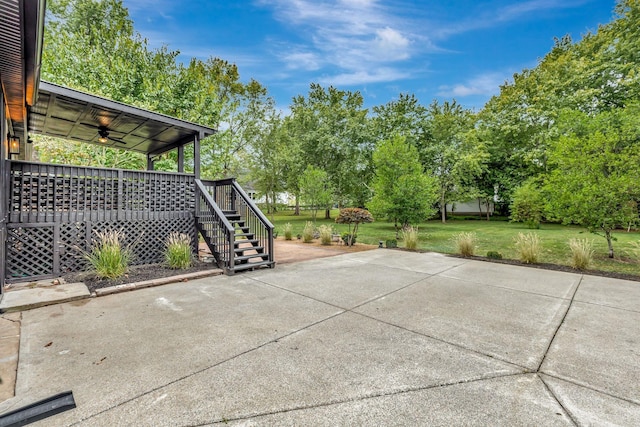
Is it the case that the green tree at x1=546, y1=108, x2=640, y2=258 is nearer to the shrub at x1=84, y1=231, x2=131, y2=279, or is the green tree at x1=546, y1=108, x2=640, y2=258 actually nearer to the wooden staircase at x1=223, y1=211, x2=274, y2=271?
the wooden staircase at x1=223, y1=211, x2=274, y2=271

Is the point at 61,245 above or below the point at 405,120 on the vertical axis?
below

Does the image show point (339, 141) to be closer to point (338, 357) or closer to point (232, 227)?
point (232, 227)

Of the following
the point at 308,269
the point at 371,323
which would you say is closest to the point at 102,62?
the point at 308,269

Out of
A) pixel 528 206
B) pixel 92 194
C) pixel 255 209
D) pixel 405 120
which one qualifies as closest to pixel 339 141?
pixel 405 120

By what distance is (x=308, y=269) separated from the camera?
640 centimetres

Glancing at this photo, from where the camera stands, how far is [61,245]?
203 inches

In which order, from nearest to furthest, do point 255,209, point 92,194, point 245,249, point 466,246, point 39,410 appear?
point 39,410 < point 92,194 < point 245,249 < point 255,209 < point 466,246

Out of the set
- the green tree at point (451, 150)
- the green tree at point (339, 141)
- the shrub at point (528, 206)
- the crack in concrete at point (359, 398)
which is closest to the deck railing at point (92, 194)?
the crack in concrete at point (359, 398)

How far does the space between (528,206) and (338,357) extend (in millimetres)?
17396

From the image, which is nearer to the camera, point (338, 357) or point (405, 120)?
point (338, 357)

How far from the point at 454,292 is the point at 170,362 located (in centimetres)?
408

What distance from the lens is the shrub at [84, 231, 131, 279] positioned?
4938 millimetres

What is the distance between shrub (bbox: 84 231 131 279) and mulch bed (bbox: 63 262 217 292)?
12cm

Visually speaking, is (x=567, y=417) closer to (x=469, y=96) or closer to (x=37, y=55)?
(x=37, y=55)
